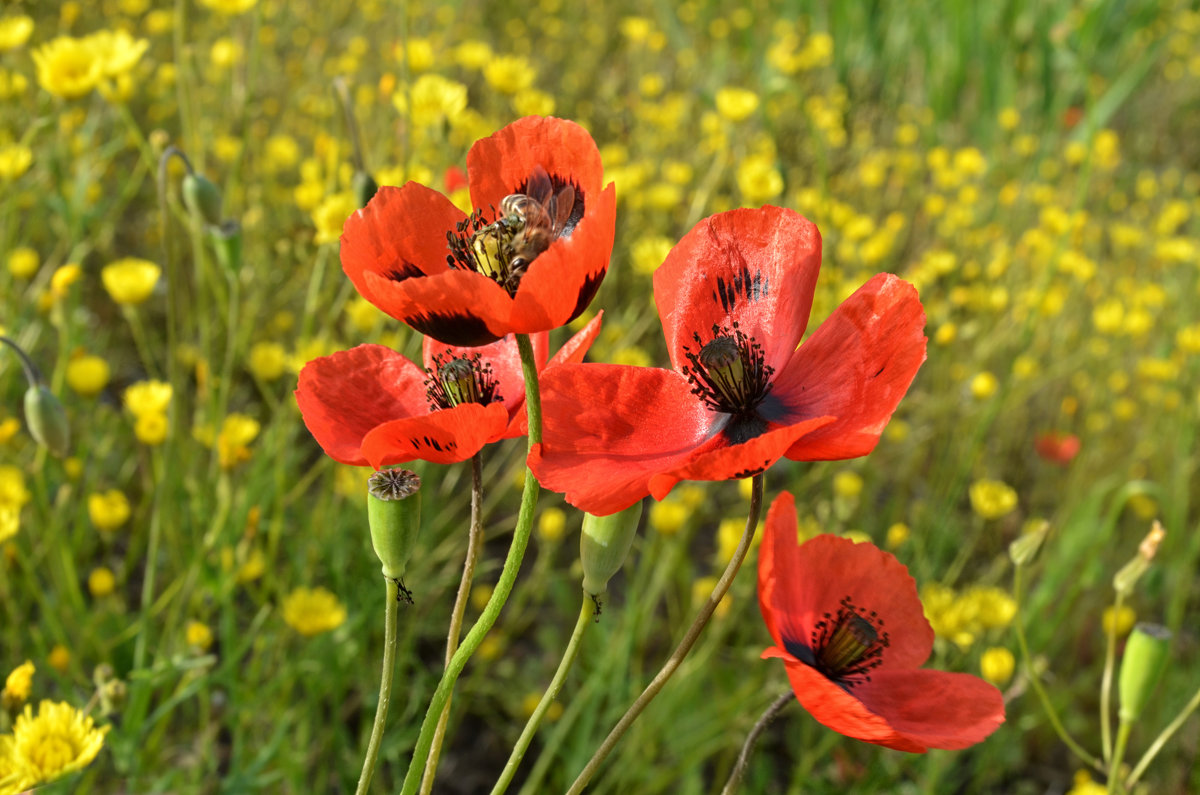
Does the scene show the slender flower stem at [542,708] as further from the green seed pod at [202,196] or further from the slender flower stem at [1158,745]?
the green seed pod at [202,196]

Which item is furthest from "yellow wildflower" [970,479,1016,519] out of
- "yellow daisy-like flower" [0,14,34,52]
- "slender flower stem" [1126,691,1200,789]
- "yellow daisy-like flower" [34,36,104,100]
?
"yellow daisy-like flower" [0,14,34,52]

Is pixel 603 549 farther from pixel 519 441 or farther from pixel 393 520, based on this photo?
pixel 519 441

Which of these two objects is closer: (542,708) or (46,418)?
(542,708)

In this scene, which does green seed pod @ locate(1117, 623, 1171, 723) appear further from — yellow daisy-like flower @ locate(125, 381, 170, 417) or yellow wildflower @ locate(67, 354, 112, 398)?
yellow wildflower @ locate(67, 354, 112, 398)

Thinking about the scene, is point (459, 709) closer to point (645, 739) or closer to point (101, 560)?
point (645, 739)

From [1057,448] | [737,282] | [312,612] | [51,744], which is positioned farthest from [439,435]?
[1057,448]

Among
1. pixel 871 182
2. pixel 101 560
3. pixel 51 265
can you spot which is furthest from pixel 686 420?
pixel 871 182
